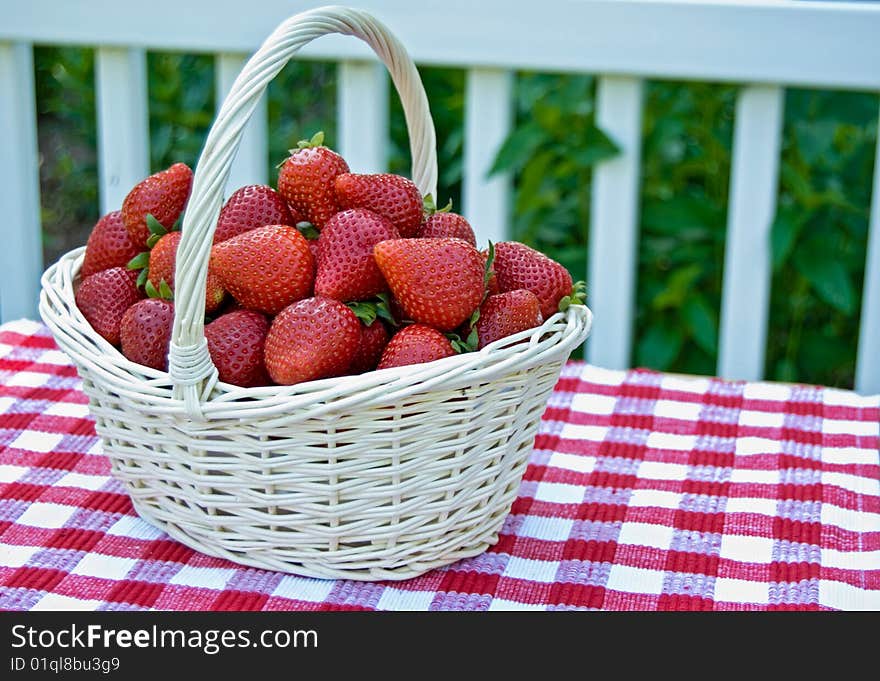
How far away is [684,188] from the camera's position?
A: 2.17 metres

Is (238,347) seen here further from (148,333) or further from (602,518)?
(602,518)

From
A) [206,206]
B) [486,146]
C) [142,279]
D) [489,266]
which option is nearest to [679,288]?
[486,146]

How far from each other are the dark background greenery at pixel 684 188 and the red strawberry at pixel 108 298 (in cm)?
91

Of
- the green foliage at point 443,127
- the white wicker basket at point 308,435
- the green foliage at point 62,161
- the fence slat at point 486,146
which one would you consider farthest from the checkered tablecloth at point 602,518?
the green foliage at point 62,161

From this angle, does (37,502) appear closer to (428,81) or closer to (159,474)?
(159,474)

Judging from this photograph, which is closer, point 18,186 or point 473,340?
point 473,340

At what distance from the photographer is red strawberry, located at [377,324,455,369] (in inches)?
33.7

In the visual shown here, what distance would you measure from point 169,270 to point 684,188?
4.63 feet

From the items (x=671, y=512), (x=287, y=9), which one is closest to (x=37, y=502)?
(x=671, y=512)

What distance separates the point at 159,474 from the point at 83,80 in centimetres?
178

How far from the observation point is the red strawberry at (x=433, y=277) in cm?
88

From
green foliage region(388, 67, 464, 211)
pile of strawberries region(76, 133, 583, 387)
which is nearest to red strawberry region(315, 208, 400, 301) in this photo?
pile of strawberries region(76, 133, 583, 387)

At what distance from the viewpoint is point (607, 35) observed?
167 cm

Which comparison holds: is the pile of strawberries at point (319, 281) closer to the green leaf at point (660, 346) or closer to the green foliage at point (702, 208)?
the green foliage at point (702, 208)
